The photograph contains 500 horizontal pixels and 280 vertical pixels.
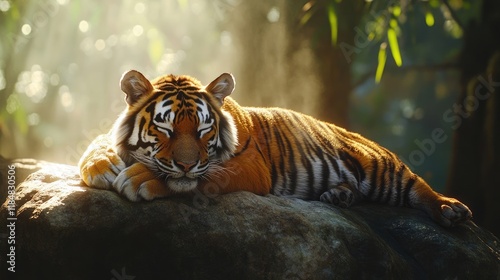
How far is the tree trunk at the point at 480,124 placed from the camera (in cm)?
842

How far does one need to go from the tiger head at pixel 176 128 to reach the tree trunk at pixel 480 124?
4.73 m

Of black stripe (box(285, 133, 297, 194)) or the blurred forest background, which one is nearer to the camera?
black stripe (box(285, 133, 297, 194))

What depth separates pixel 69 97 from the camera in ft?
80.1

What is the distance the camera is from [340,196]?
5488 mm

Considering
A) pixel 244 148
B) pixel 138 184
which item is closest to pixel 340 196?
pixel 244 148

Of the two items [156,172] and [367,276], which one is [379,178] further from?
[156,172]

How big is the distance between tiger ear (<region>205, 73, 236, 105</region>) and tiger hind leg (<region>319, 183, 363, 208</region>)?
4.12 ft

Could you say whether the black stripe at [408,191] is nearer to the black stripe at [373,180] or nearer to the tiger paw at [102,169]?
the black stripe at [373,180]

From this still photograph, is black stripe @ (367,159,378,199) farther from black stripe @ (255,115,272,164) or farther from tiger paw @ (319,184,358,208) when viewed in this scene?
black stripe @ (255,115,272,164)

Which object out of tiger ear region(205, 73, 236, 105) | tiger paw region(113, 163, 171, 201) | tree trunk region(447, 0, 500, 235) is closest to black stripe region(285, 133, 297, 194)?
tiger ear region(205, 73, 236, 105)

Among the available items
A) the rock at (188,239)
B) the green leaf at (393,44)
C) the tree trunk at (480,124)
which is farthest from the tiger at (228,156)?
the tree trunk at (480,124)

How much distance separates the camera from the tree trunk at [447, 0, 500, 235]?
8422 mm

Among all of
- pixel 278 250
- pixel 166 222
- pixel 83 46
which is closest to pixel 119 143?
pixel 166 222

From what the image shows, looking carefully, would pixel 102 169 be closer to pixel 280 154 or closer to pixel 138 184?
pixel 138 184
